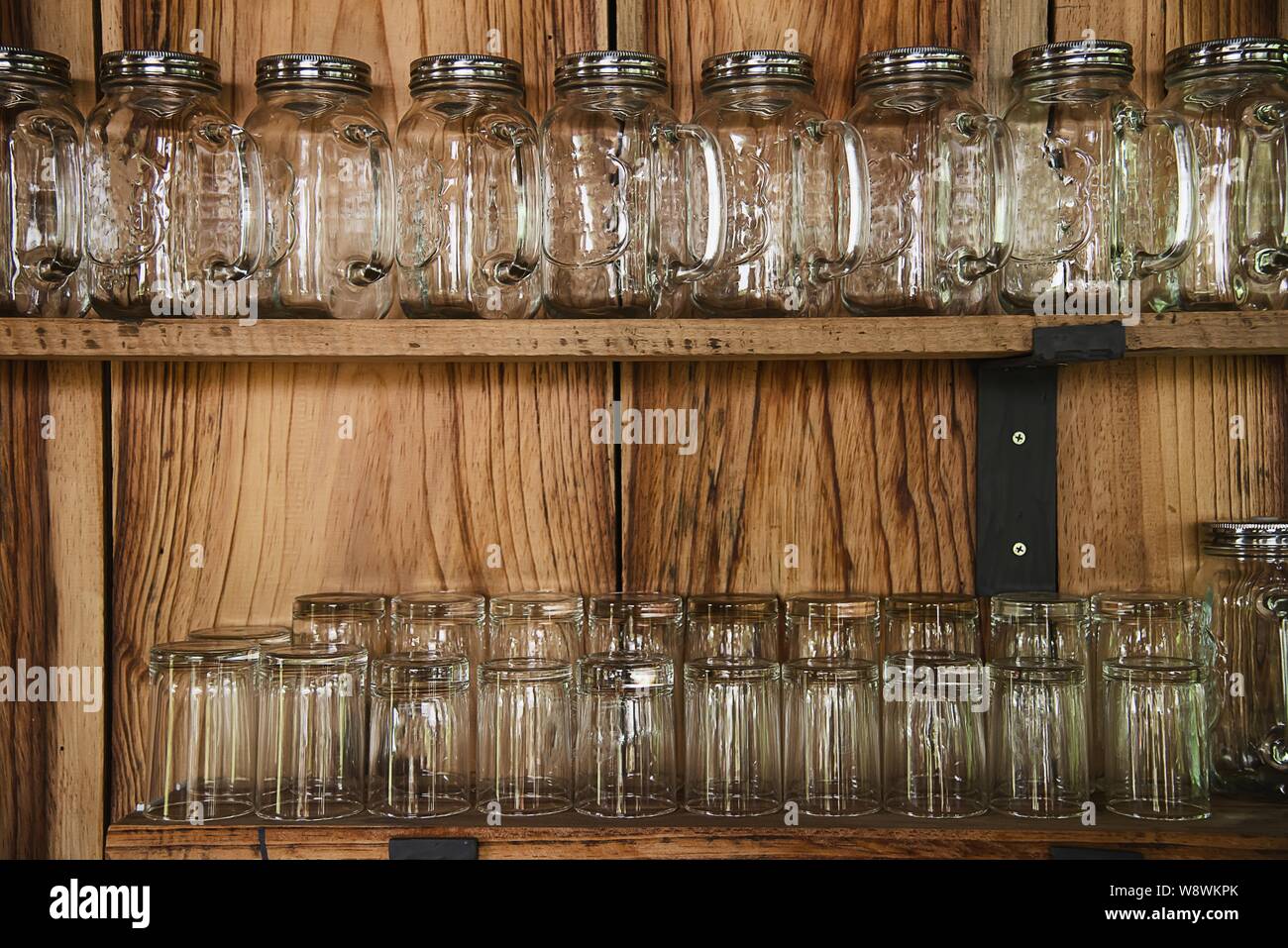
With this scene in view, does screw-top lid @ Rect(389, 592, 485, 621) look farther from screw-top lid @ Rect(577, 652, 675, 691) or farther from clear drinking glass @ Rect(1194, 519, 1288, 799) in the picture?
clear drinking glass @ Rect(1194, 519, 1288, 799)

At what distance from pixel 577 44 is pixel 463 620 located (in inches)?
26.0

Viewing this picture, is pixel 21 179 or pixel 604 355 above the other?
pixel 21 179

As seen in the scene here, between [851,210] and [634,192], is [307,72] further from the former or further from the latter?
[851,210]

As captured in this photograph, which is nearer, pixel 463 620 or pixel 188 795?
pixel 188 795

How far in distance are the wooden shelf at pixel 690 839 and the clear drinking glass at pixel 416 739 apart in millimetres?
32

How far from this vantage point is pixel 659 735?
4.32 ft

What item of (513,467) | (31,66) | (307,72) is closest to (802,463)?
(513,467)

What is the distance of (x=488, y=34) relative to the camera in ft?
4.99

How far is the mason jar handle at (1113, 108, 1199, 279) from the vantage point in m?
1.27

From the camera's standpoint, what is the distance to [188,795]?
130cm

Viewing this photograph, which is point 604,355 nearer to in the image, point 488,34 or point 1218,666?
point 488,34

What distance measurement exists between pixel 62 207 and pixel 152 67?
165mm
